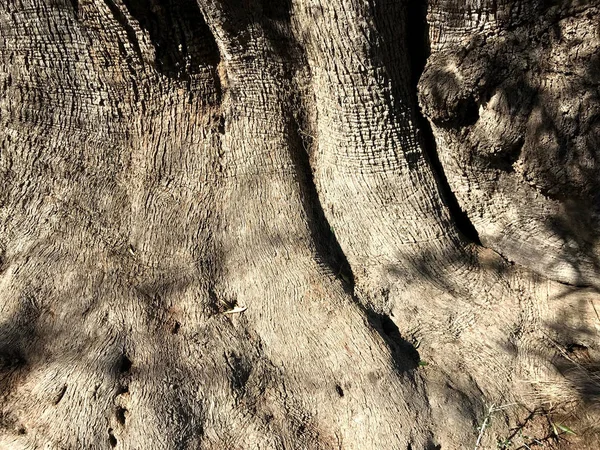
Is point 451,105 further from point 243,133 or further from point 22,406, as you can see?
point 22,406

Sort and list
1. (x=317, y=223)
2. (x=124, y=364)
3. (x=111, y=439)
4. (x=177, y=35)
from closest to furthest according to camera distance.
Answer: (x=111, y=439), (x=124, y=364), (x=177, y=35), (x=317, y=223)

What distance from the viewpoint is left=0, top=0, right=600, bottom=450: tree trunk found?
293 centimetres

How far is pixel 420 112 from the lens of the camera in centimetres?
347

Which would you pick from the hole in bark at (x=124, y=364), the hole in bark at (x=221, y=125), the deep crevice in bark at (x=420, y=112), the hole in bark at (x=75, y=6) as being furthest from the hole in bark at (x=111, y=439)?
the deep crevice in bark at (x=420, y=112)

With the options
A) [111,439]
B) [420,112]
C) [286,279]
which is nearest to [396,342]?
[286,279]

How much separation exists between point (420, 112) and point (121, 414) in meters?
2.47

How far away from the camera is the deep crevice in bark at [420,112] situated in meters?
3.28

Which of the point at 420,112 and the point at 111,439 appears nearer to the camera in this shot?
the point at 111,439

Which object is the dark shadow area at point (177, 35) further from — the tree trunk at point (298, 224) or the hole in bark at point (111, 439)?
the hole in bark at point (111, 439)

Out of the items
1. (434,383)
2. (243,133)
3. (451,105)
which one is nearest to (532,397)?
(434,383)

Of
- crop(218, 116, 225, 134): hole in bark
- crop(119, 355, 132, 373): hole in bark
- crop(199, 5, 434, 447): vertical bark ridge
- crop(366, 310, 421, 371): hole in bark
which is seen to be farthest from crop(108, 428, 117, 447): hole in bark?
crop(218, 116, 225, 134): hole in bark

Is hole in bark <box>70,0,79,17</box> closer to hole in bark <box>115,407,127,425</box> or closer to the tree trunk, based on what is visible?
the tree trunk

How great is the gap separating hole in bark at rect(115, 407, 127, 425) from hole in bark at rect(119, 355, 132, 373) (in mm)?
195

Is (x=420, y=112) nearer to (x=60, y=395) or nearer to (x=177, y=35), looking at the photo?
(x=177, y=35)
